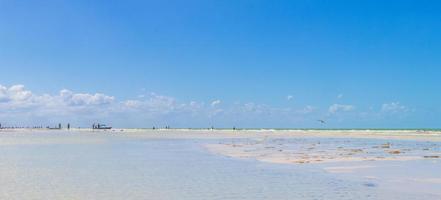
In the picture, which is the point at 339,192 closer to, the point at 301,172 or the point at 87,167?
the point at 301,172

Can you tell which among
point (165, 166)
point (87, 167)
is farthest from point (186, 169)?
point (87, 167)

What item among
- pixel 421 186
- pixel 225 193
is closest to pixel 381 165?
pixel 421 186

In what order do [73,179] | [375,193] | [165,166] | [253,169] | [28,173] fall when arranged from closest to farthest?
[375,193], [73,179], [28,173], [253,169], [165,166]

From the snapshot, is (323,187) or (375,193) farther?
(323,187)

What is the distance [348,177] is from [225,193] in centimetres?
598

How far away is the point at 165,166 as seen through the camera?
72.8ft

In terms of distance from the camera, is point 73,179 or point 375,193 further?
point 73,179

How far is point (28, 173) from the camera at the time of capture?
1919 cm

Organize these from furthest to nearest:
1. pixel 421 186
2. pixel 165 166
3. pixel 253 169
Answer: pixel 165 166
pixel 253 169
pixel 421 186

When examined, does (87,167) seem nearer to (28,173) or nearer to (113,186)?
(28,173)

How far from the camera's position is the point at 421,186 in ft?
49.7

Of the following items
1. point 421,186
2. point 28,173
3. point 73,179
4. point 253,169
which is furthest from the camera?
point 253,169

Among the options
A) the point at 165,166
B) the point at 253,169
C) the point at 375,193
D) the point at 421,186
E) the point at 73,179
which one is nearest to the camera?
the point at 375,193

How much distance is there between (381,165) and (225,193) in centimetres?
1113
